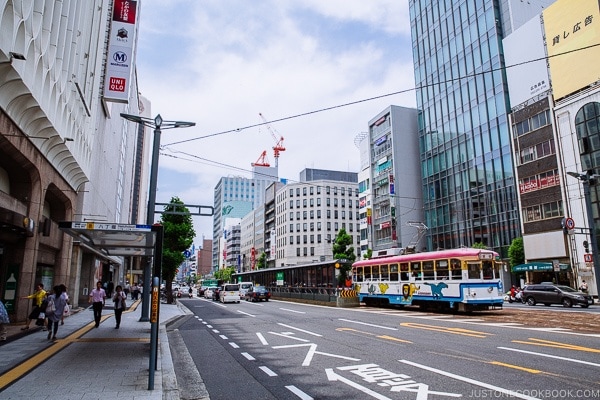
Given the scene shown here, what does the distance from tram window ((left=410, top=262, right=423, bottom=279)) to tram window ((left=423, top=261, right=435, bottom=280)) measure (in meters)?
0.36

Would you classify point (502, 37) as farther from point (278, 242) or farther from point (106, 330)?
point (278, 242)

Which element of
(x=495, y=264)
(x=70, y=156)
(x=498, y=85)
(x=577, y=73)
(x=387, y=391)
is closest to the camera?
(x=387, y=391)

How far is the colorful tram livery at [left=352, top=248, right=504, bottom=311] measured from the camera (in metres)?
20.6

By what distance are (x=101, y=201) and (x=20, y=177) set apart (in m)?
18.3

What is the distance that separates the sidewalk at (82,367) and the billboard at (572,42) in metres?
39.4

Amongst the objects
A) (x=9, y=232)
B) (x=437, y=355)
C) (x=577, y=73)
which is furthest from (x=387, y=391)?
(x=577, y=73)

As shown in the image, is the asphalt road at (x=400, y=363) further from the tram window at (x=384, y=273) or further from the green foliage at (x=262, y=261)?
the green foliage at (x=262, y=261)

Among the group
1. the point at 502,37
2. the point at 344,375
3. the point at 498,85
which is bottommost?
the point at 344,375

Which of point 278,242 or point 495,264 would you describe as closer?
point 495,264

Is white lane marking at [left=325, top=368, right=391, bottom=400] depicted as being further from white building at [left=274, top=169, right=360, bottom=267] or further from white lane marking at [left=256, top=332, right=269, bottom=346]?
white building at [left=274, top=169, right=360, bottom=267]

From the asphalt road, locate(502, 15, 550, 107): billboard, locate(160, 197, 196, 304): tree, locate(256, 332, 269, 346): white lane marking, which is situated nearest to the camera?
the asphalt road

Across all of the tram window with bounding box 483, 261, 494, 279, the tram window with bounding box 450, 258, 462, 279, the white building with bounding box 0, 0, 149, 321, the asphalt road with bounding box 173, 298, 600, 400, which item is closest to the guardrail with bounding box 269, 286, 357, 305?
the tram window with bounding box 450, 258, 462, 279

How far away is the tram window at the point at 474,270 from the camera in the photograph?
67.6 feet

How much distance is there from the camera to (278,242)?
349 feet
